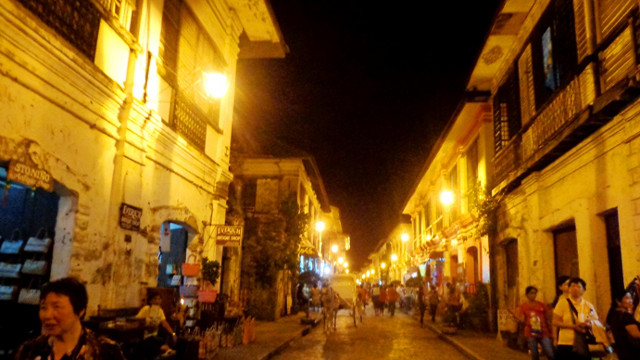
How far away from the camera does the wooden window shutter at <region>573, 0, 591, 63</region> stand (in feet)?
32.4

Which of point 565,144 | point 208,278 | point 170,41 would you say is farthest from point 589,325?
point 170,41

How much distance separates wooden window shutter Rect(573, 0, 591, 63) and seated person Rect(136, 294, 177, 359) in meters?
9.06

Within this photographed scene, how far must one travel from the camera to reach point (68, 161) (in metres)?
7.29

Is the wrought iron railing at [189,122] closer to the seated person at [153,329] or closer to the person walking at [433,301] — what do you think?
the seated person at [153,329]

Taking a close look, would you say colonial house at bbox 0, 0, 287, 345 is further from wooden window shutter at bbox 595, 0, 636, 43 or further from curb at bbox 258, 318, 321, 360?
wooden window shutter at bbox 595, 0, 636, 43

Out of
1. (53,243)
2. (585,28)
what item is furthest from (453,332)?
(53,243)

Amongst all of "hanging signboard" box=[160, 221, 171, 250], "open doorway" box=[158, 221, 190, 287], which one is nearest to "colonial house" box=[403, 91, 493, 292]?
"open doorway" box=[158, 221, 190, 287]

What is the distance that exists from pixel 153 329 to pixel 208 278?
375cm

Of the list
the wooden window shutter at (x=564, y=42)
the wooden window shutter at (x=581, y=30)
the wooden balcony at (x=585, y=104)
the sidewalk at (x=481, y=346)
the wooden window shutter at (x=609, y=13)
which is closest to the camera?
the wooden balcony at (x=585, y=104)

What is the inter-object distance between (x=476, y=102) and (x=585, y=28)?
25.2 ft

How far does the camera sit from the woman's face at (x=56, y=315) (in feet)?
9.71

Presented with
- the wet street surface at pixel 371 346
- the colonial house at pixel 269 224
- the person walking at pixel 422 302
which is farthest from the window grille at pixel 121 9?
the person walking at pixel 422 302

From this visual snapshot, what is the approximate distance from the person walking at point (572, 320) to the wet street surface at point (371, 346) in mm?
6365

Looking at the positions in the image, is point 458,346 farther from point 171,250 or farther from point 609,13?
point 609,13
